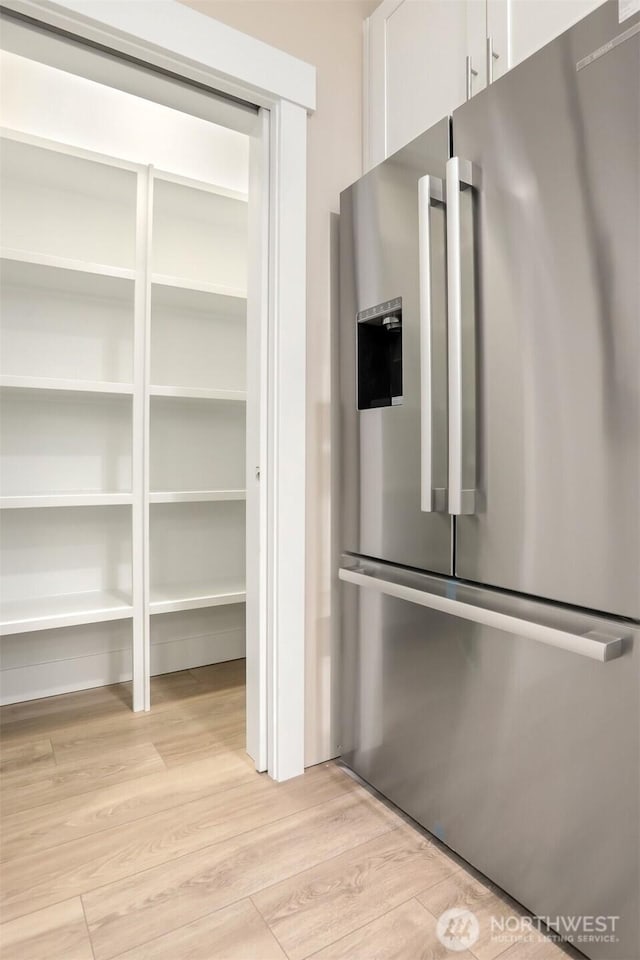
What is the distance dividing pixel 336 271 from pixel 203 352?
109 cm

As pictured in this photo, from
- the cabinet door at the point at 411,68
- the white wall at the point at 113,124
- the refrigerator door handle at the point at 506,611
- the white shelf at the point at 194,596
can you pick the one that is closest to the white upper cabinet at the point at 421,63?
the cabinet door at the point at 411,68

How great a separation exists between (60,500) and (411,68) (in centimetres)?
178

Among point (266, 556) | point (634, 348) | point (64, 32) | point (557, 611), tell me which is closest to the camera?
point (634, 348)

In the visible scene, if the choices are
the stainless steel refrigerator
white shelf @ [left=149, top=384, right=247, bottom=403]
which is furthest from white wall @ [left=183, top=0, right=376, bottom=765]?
white shelf @ [left=149, top=384, right=247, bottom=403]

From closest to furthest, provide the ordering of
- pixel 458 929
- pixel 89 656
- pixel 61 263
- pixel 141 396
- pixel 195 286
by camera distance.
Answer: pixel 458 929 < pixel 61 263 < pixel 141 396 < pixel 195 286 < pixel 89 656

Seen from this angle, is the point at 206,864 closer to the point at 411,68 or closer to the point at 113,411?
the point at 113,411

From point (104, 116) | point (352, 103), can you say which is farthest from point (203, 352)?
point (352, 103)

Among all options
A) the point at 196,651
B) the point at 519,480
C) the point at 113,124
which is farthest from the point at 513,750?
the point at 113,124

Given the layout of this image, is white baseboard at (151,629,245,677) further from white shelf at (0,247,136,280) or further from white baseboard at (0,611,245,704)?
white shelf at (0,247,136,280)

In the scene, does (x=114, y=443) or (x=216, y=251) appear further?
(x=216, y=251)

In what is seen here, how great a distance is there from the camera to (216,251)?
8.62ft

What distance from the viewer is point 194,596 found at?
2.35 m

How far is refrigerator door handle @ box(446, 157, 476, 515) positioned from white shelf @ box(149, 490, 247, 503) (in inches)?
47.4

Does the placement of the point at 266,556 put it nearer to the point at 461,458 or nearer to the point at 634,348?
the point at 461,458
